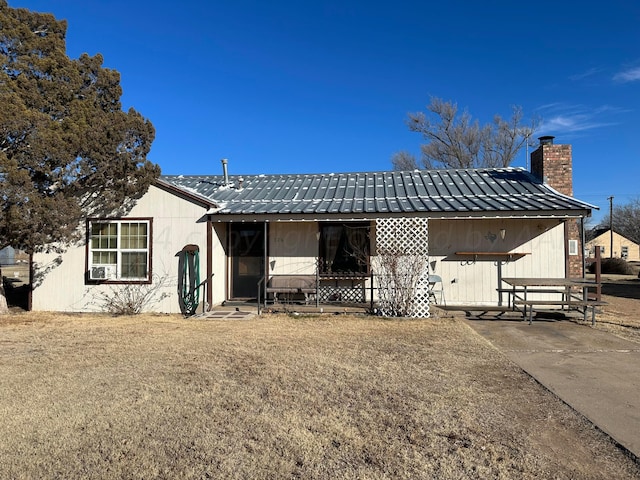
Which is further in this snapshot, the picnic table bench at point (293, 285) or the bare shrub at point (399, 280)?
the picnic table bench at point (293, 285)

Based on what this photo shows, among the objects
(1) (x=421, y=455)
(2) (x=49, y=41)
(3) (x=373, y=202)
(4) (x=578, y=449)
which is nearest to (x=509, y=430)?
(4) (x=578, y=449)

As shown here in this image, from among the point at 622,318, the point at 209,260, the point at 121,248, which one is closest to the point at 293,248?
the point at 209,260

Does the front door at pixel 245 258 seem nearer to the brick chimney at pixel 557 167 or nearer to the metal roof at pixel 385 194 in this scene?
the metal roof at pixel 385 194

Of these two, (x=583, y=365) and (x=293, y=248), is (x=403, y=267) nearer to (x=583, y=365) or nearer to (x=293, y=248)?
(x=293, y=248)

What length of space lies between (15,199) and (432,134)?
2583 centimetres

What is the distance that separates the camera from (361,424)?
4.09 metres

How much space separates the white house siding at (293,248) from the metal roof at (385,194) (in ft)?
2.13

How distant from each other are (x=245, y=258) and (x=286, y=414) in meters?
8.75

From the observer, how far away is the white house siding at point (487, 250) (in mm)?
11477

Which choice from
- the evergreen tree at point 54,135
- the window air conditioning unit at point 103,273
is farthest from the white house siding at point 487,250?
the window air conditioning unit at point 103,273

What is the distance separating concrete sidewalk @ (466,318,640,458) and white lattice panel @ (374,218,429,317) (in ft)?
4.00

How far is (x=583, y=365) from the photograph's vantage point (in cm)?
623

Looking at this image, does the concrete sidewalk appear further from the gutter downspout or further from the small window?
the gutter downspout

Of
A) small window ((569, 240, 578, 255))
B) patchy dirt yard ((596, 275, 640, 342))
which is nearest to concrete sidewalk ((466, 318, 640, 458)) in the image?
patchy dirt yard ((596, 275, 640, 342))
